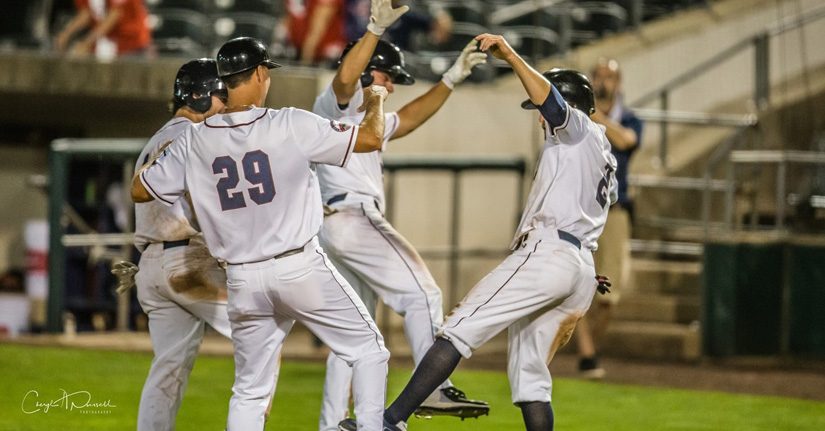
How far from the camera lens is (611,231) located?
947cm

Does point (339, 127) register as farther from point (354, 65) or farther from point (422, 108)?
point (422, 108)

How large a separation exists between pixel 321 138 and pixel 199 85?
3.12 ft

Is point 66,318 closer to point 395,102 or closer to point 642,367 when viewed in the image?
point 395,102

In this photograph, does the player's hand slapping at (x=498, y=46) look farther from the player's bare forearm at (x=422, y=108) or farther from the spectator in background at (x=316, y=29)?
the spectator in background at (x=316, y=29)

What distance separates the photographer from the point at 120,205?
12336 millimetres

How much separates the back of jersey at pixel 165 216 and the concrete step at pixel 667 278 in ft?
21.8

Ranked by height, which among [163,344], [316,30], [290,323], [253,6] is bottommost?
[163,344]

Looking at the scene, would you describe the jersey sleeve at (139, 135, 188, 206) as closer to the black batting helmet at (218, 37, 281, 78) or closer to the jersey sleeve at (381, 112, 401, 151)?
the black batting helmet at (218, 37, 281, 78)

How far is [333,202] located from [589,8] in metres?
8.71

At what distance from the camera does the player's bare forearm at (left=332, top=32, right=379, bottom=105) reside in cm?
554

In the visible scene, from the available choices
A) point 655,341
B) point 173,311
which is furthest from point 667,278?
point 173,311

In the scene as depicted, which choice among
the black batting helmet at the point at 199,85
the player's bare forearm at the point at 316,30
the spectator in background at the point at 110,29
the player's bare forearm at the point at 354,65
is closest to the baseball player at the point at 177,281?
the black batting helmet at the point at 199,85

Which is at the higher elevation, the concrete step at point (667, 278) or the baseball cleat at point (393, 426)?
the concrete step at point (667, 278)

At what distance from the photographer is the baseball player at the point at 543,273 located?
555 centimetres
